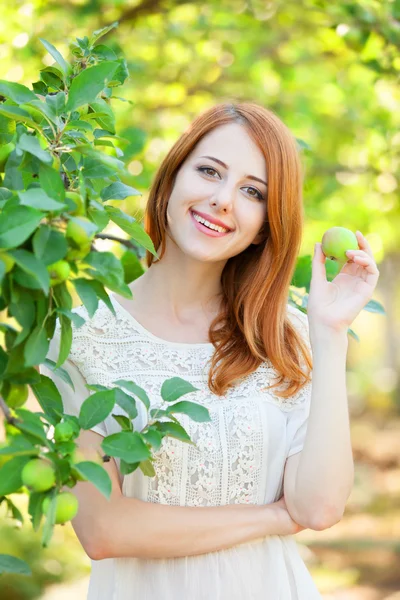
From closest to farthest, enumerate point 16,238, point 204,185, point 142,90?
point 16,238, point 204,185, point 142,90

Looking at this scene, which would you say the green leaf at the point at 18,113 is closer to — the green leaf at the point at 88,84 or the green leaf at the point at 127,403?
the green leaf at the point at 88,84

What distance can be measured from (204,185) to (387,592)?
555 centimetres

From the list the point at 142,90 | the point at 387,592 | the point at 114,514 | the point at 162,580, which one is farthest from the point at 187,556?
the point at 387,592

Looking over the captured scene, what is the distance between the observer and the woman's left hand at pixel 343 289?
1.85 meters

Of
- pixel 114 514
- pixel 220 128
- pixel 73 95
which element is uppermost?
pixel 220 128

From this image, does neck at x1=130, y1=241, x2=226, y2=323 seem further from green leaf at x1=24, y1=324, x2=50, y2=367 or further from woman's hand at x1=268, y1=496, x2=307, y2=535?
green leaf at x1=24, y1=324, x2=50, y2=367

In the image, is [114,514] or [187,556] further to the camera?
[187,556]

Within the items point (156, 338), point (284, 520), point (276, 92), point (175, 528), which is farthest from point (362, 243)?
point (276, 92)

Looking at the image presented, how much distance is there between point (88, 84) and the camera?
48.3 inches

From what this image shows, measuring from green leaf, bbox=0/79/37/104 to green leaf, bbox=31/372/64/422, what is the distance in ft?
1.33

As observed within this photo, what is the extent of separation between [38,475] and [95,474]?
0.23 feet

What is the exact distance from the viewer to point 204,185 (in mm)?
2018

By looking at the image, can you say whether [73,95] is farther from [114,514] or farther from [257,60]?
[257,60]

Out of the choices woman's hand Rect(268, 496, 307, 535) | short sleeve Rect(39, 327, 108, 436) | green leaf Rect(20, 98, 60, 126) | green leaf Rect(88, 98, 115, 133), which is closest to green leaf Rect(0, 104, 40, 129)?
green leaf Rect(20, 98, 60, 126)
